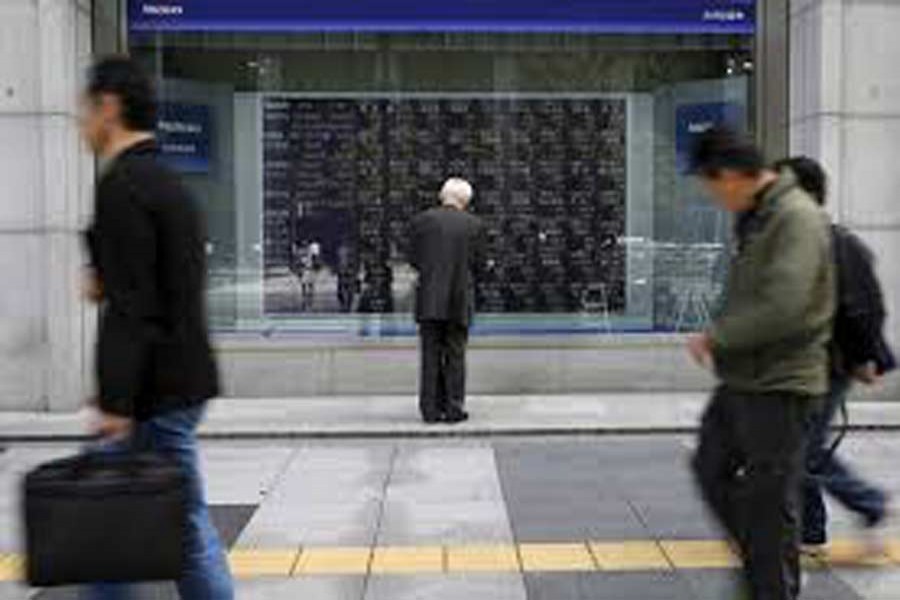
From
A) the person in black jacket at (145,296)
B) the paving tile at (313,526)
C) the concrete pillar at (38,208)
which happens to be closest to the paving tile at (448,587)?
the paving tile at (313,526)

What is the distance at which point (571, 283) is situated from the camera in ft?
43.2

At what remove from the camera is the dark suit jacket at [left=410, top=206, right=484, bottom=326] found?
1091 centimetres

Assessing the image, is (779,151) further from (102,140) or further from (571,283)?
Answer: (102,140)

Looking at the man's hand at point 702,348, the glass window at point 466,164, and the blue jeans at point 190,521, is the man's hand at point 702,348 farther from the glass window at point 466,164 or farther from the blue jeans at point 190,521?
the glass window at point 466,164

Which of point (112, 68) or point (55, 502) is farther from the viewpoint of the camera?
point (112, 68)

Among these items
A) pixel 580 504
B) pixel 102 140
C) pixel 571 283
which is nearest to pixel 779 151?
Result: pixel 571 283

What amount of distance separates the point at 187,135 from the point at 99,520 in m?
8.96

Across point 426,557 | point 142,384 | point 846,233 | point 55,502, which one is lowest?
point 426,557

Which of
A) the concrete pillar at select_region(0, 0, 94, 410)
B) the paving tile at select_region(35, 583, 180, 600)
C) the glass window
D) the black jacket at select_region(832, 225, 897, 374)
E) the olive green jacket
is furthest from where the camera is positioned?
the glass window

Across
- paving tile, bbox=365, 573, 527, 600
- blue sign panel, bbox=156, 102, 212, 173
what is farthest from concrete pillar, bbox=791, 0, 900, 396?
paving tile, bbox=365, 573, 527, 600

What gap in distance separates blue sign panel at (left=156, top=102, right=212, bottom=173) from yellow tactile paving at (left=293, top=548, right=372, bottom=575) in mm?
6379

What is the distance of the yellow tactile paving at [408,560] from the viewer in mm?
6688

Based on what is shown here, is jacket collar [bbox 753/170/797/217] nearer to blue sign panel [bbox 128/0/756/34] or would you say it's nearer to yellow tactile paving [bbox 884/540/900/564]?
yellow tactile paving [bbox 884/540/900/564]

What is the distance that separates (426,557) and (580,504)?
1492mm
